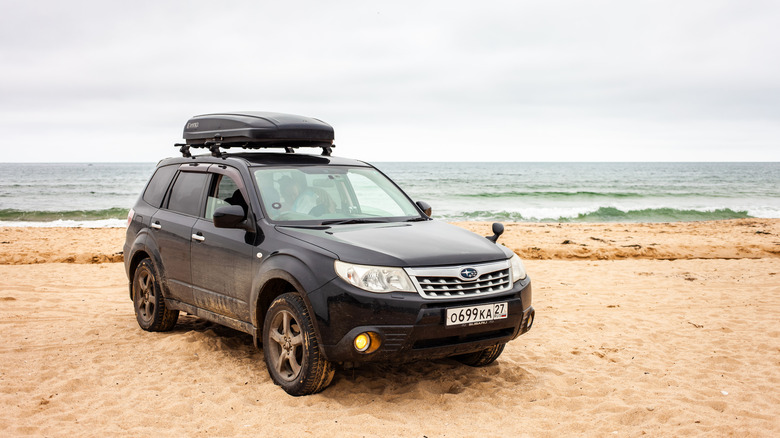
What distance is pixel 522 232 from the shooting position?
17844mm

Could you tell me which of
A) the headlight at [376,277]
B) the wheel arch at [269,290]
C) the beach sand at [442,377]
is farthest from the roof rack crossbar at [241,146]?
the headlight at [376,277]

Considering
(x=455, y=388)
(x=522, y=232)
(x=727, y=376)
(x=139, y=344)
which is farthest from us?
(x=522, y=232)

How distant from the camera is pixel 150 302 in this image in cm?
671

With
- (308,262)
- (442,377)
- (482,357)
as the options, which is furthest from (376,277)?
(482,357)

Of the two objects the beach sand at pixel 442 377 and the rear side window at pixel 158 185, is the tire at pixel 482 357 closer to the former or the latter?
the beach sand at pixel 442 377

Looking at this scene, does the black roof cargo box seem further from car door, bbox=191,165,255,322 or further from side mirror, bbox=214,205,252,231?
side mirror, bbox=214,205,252,231

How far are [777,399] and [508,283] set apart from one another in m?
2.25

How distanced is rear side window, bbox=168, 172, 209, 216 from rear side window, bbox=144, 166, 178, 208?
210 mm

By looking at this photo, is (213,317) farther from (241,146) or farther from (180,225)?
(241,146)

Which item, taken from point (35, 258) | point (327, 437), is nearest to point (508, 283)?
point (327, 437)

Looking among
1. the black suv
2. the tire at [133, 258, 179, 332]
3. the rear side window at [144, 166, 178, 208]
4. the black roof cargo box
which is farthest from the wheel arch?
the rear side window at [144, 166, 178, 208]

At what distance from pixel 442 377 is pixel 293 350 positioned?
4.41 feet

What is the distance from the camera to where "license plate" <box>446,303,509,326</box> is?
169 inches

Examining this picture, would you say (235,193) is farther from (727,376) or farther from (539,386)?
(727,376)
